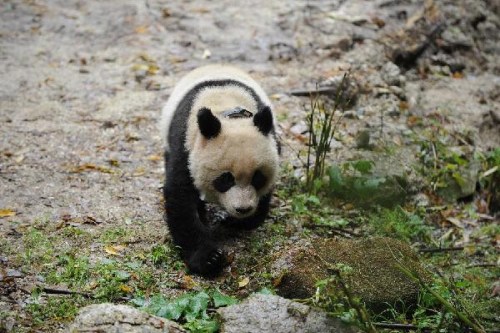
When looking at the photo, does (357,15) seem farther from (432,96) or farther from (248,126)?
(248,126)

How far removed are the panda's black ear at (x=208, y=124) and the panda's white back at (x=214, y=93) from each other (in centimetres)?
38

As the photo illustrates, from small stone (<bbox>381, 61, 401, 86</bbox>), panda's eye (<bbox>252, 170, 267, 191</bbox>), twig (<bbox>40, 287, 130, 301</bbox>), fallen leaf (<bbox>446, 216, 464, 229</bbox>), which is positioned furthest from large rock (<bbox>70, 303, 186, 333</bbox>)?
small stone (<bbox>381, 61, 401, 86</bbox>)

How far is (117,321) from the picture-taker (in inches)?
127

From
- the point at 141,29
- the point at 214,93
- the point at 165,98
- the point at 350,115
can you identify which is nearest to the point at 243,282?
the point at 214,93

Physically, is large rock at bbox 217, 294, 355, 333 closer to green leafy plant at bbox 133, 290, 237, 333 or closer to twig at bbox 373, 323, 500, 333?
green leafy plant at bbox 133, 290, 237, 333

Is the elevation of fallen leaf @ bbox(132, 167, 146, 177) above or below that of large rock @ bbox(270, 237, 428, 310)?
below

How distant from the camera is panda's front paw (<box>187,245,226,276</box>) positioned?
427 centimetres

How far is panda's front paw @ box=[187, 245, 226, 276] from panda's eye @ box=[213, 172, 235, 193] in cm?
43

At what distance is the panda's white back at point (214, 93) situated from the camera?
4729mm

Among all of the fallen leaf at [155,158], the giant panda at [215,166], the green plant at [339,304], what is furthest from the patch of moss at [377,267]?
the fallen leaf at [155,158]

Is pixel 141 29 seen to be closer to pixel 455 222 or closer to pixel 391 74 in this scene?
pixel 391 74

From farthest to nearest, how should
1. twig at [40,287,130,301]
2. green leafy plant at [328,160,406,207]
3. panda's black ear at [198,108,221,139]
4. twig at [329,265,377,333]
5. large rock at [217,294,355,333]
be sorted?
green leafy plant at [328,160,406,207] < panda's black ear at [198,108,221,139] < twig at [40,287,130,301] < large rock at [217,294,355,333] < twig at [329,265,377,333]

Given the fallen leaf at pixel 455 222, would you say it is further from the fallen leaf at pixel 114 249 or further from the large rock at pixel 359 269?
the fallen leaf at pixel 114 249

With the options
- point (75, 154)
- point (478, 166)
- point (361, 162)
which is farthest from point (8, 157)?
point (478, 166)
